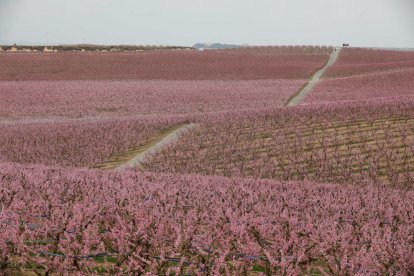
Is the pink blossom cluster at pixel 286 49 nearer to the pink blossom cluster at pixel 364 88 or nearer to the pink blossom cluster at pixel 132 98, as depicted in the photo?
the pink blossom cluster at pixel 132 98

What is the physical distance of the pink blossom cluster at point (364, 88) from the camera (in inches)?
1856

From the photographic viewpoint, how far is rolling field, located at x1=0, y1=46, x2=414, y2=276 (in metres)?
6.32

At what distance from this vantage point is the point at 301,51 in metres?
122

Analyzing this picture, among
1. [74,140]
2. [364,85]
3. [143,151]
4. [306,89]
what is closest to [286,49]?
[306,89]

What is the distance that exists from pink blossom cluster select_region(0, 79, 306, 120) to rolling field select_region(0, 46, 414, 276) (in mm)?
201

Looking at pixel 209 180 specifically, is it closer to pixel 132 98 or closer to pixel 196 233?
pixel 196 233

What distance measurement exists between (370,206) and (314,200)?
3.37ft

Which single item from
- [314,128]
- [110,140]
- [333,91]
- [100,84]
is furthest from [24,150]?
[100,84]

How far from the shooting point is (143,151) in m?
24.6

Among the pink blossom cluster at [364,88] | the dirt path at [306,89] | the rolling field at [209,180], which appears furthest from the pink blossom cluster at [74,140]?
the pink blossom cluster at [364,88]

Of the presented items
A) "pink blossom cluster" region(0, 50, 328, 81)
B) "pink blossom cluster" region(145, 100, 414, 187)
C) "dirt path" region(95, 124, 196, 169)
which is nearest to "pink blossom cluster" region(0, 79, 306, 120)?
"pink blossom cluster" region(0, 50, 328, 81)

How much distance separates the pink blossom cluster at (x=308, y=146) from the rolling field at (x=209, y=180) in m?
0.09

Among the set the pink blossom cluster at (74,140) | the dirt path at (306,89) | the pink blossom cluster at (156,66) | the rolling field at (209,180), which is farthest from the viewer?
the pink blossom cluster at (156,66)

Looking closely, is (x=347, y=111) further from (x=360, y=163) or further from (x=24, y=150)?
(x=24, y=150)
